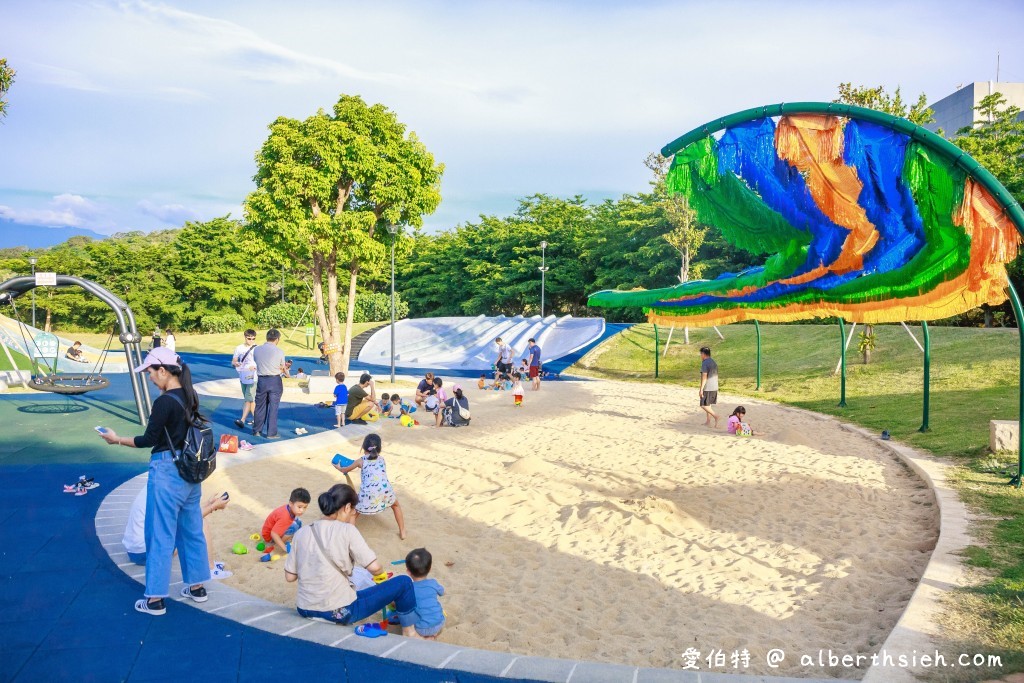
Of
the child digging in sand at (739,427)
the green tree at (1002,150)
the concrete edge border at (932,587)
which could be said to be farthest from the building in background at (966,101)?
the concrete edge border at (932,587)

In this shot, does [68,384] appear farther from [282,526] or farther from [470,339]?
[470,339]

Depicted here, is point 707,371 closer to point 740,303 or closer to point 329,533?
point 740,303

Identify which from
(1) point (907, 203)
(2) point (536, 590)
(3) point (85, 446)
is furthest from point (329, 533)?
(3) point (85, 446)

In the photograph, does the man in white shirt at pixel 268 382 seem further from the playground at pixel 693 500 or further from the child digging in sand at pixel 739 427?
the child digging in sand at pixel 739 427

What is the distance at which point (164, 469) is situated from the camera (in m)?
4.57

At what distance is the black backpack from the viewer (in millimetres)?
4539

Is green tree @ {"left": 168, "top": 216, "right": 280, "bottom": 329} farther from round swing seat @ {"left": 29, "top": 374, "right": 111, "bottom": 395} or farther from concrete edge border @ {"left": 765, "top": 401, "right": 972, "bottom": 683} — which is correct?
concrete edge border @ {"left": 765, "top": 401, "right": 972, "bottom": 683}

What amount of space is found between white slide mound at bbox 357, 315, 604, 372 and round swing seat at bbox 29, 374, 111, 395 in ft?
52.9

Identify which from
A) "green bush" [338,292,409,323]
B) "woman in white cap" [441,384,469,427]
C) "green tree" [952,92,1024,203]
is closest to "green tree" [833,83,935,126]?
"green tree" [952,92,1024,203]

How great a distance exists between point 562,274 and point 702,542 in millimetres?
37708

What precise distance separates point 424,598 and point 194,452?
188cm

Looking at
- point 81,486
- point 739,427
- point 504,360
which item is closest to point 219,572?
point 81,486

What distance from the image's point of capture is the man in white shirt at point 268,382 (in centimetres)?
1125

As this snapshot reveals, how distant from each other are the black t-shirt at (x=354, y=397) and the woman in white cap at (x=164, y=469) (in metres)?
9.22
